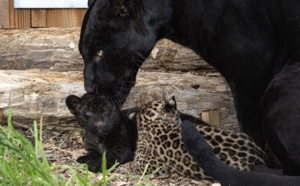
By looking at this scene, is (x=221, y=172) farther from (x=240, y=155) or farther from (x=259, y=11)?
(x=259, y=11)

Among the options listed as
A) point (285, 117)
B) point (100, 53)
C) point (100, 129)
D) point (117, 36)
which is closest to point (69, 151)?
point (100, 129)

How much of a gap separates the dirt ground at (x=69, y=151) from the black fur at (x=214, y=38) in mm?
660

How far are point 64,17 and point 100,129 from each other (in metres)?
2.14

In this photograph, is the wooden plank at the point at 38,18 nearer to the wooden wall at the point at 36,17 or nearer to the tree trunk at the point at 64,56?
the wooden wall at the point at 36,17

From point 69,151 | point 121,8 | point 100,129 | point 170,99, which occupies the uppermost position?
point 121,8

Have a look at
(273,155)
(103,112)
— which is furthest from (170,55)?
(273,155)

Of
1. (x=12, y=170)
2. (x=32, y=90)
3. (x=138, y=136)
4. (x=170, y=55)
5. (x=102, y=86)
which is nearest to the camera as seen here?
(x=12, y=170)

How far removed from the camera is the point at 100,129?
20.7 feet

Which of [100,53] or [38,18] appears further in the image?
[38,18]

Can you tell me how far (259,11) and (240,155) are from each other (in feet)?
3.48

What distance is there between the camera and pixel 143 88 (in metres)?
6.79

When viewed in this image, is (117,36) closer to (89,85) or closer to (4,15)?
(89,85)

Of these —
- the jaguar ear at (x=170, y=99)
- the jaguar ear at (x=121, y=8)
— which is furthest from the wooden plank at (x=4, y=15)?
the jaguar ear at (x=121, y=8)

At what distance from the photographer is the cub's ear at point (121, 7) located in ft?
17.3
